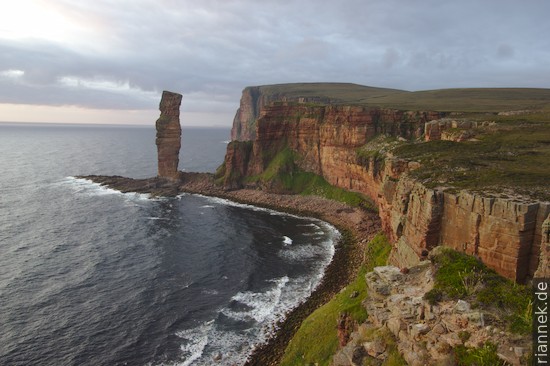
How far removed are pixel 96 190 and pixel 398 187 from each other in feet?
348

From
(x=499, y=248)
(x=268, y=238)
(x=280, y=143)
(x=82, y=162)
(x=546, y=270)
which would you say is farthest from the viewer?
(x=82, y=162)

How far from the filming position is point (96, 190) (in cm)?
12025

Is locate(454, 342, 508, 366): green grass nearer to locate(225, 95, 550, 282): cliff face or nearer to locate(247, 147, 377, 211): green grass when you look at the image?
locate(225, 95, 550, 282): cliff face

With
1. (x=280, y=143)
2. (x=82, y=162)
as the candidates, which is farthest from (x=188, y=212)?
(x=82, y=162)

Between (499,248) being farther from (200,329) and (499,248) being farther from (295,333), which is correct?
(200,329)

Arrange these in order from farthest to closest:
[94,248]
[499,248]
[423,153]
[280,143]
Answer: [280,143] < [94,248] < [423,153] < [499,248]

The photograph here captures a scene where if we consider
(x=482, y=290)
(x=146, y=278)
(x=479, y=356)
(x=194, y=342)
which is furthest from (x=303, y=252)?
(x=479, y=356)

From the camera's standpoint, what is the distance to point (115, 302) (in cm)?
5216

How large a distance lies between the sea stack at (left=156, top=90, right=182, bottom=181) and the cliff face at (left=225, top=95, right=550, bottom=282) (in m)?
21.3

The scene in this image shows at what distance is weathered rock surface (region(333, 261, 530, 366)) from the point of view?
58.0ft

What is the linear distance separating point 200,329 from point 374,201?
62316 mm

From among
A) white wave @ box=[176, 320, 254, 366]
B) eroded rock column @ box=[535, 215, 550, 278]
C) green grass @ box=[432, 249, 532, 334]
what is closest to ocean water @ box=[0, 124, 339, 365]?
white wave @ box=[176, 320, 254, 366]

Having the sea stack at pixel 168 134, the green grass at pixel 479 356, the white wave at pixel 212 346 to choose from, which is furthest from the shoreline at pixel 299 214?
the green grass at pixel 479 356

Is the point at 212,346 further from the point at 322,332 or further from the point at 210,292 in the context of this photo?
the point at 322,332
